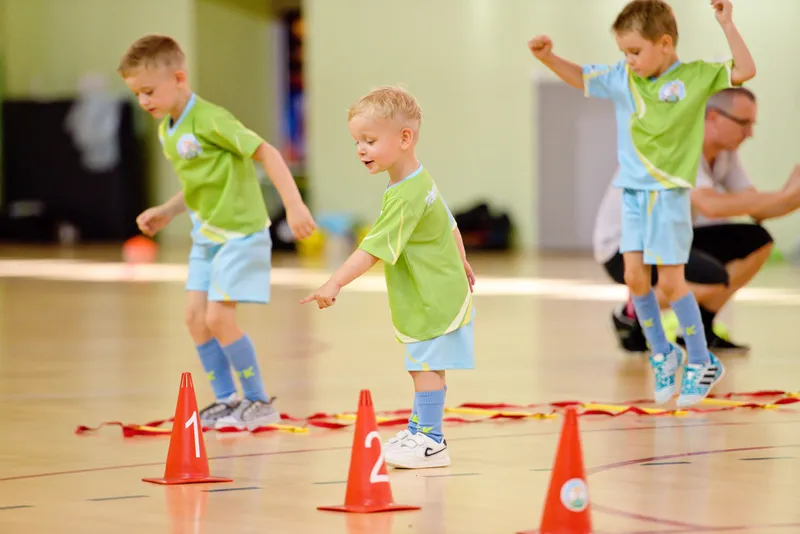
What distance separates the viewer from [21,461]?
3.76 metres

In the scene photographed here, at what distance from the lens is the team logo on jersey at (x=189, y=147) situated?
15.1 feet

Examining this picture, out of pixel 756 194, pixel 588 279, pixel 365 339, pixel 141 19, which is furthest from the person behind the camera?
pixel 141 19

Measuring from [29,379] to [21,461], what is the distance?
6.31ft

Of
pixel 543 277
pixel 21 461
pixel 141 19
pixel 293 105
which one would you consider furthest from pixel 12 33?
pixel 21 461

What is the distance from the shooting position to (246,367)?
461 centimetres

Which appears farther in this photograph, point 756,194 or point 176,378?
point 756,194

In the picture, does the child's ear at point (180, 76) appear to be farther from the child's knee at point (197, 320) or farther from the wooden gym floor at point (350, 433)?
the wooden gym floor at point (350, 433)

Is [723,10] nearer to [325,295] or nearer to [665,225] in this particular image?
[665,225]

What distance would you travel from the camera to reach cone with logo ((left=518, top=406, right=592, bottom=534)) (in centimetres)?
274

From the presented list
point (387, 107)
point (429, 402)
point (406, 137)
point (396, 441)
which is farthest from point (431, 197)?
point (396, 441)

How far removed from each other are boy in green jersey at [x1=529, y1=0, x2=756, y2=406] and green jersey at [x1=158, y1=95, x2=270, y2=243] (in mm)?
1167

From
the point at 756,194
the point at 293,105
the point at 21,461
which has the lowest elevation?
the point at 21,461

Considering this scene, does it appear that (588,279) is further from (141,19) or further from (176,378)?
(141,19)

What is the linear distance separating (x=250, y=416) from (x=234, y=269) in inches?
20.2
